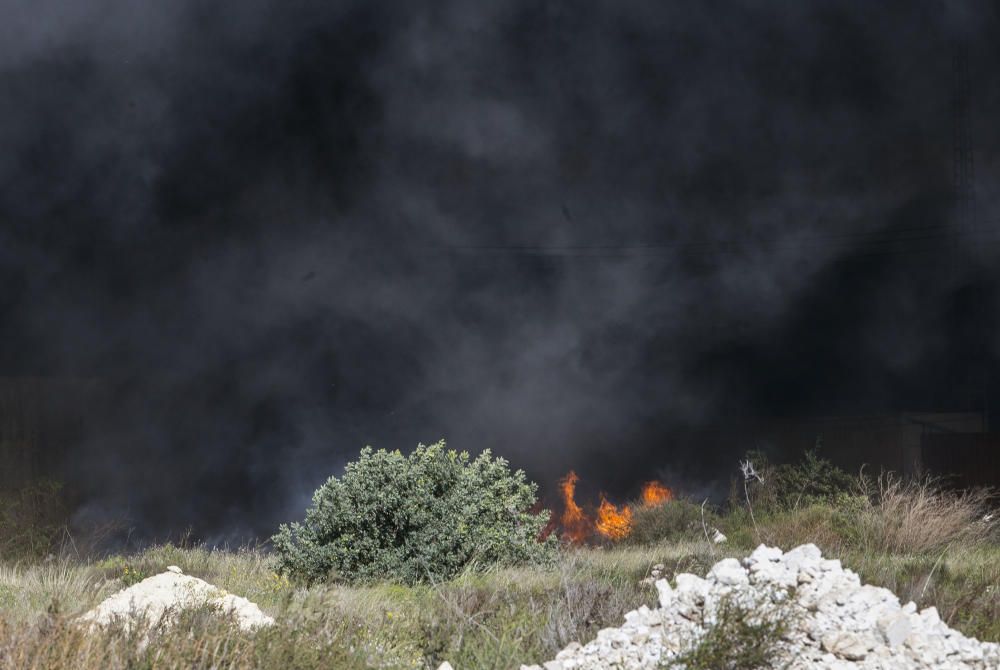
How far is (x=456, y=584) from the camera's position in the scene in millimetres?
6969

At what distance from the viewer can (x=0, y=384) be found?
472 inches

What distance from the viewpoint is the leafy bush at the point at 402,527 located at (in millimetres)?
7996

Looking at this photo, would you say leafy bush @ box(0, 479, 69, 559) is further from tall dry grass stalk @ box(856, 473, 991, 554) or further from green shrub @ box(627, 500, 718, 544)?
tall dry grass stalk @ box(856, 473, 991, 554)

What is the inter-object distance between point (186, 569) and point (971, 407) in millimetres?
13791

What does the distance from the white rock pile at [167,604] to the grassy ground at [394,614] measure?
5.6 inches

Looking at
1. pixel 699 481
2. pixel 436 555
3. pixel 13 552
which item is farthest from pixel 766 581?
pixel 699 481

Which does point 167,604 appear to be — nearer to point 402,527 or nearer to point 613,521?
point 402,527

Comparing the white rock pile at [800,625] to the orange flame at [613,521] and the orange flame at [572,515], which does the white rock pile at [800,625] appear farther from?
the orange flame at [572,515]

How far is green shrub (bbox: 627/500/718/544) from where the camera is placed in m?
12.6

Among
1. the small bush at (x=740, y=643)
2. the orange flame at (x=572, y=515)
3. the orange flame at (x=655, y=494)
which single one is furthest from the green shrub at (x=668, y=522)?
the small bush at (x=740, y=643)

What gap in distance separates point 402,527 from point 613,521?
6169 millimetres

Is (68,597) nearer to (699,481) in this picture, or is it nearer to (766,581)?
(766,581)

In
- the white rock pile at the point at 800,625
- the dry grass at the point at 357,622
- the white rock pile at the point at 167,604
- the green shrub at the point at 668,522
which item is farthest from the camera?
the green shrub at the point at 668,522

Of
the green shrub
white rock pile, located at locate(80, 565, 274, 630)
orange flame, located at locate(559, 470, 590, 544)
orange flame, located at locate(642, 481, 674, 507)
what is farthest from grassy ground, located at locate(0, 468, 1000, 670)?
orange flame, located at locate(559, 470, 590, 544)
